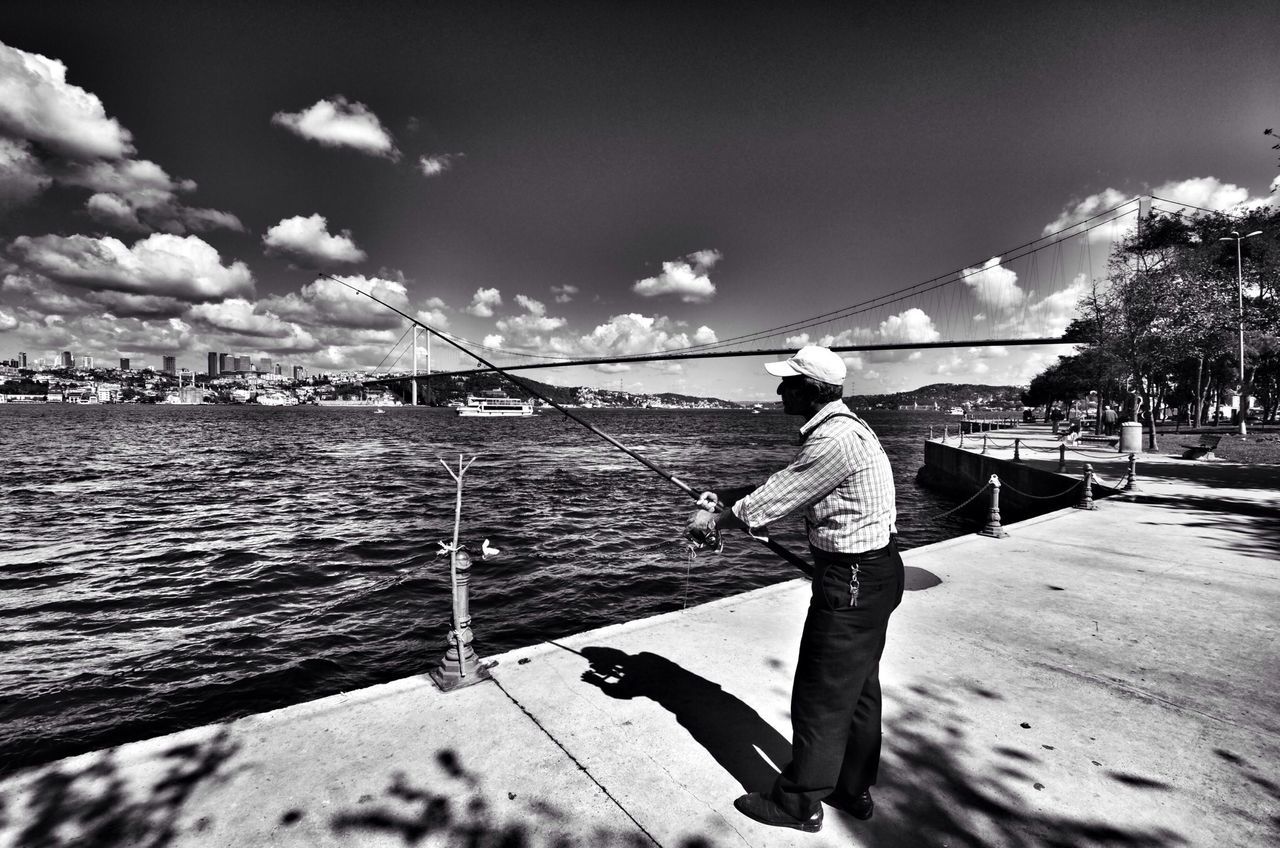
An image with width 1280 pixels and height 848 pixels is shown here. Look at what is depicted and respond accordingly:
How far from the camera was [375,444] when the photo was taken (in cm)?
4759

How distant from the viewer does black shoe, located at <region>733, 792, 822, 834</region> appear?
8.50 feet

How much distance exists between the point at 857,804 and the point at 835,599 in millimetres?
1099

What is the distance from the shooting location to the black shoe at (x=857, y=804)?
2.67 m

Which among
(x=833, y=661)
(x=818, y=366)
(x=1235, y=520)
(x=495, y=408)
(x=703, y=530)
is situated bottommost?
(x=1235, y=520)

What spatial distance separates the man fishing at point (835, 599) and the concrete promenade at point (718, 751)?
11.0 inches

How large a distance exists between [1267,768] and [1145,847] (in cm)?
127

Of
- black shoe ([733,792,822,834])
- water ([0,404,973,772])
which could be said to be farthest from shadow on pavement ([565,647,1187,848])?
water ([0,404,973,772])

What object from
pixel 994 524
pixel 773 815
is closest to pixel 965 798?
pixel 773 815

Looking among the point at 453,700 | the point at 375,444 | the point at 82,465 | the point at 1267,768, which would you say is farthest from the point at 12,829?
the point at 375,444

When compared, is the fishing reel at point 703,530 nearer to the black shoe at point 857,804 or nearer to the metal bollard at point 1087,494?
the black shoe at point 857,804

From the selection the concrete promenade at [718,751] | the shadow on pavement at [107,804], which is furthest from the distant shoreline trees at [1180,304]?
the shadow on pavement at [107,804]

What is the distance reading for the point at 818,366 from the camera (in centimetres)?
270

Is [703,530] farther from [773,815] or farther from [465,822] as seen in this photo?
[465,822]

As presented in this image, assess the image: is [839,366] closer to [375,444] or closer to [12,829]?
[12,829]
